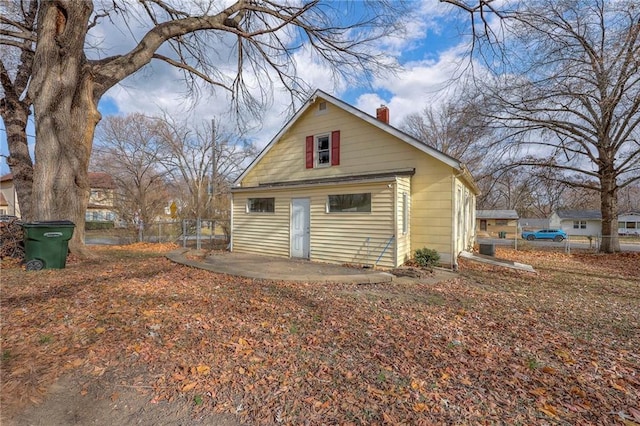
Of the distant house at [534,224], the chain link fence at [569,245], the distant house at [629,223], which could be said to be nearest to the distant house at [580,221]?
the distant house at [534,224]

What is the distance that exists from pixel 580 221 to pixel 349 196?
1934 inches

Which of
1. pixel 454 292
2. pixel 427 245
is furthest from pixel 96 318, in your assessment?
pixel 427 245

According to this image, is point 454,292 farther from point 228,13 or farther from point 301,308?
point 228,13

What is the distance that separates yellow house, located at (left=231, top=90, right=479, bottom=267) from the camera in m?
8.91

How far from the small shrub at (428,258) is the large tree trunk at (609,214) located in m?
11.7

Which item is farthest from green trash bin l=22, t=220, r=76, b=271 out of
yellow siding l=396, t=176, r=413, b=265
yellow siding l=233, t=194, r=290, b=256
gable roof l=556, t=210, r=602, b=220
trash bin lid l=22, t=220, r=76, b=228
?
gable roof l=556, t=210, r=602, b=220

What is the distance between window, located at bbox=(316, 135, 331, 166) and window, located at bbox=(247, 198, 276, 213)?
2.43 m

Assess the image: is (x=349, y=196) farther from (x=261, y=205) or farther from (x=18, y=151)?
(x=18, y=151)

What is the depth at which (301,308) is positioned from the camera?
502cm

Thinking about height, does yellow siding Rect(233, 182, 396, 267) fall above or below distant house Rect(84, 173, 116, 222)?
below

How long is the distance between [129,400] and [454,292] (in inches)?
243

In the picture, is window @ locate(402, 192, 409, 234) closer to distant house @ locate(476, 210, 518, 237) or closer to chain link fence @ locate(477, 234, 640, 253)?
chain link fence @ locate(477, 234, 640, 253)

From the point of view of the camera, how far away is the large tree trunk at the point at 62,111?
7363mm

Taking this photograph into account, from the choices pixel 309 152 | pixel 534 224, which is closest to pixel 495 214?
pixel 534 224
